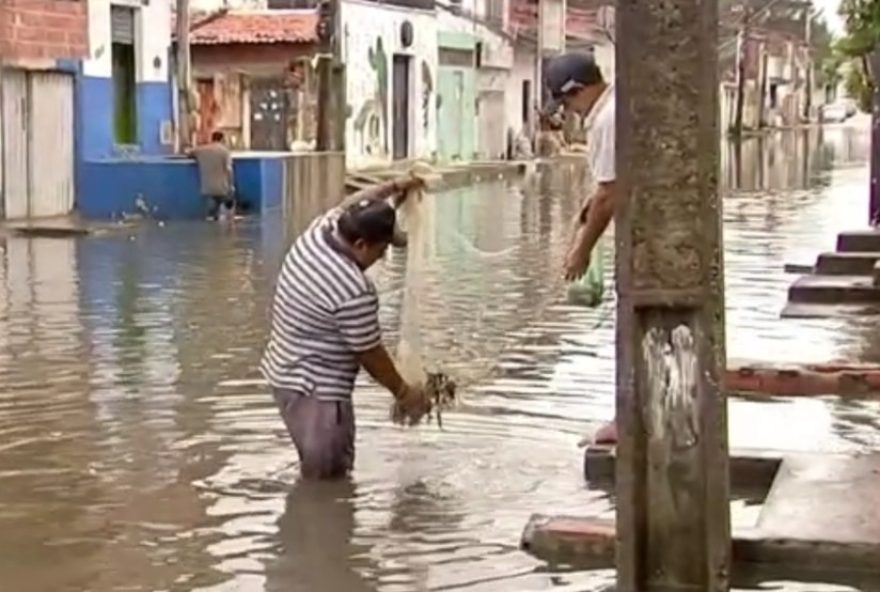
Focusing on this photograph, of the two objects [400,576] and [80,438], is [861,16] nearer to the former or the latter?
[80,438]

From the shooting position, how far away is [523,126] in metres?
53.8

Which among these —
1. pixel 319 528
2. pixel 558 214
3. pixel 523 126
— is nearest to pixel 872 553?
pixel 319 528

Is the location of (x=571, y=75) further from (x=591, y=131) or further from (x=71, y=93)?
(x=71, y=93)

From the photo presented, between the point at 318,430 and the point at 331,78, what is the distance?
29195 mm

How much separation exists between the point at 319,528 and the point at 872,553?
210cm

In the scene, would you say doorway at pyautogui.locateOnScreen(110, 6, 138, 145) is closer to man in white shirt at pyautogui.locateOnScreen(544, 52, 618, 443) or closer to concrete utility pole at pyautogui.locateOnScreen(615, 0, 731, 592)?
man in white shirt at pyautogui.locateOnScreen(544, 52, 618, 443)

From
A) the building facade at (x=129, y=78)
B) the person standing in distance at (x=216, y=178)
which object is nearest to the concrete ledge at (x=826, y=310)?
the person standing in distance at (x=216, y=178)

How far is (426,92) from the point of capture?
149ft

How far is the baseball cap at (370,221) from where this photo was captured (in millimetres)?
7664

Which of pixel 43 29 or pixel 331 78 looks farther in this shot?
pixel 331 78

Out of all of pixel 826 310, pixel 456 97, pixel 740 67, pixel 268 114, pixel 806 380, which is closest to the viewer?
pixel 806 380

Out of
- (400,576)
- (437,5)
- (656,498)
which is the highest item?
(437,5)

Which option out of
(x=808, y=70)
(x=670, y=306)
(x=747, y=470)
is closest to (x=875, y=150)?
(x=747, y=470)

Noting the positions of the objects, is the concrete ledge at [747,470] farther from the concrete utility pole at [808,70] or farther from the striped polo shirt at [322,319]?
the concrete utility pole at [808,70]
